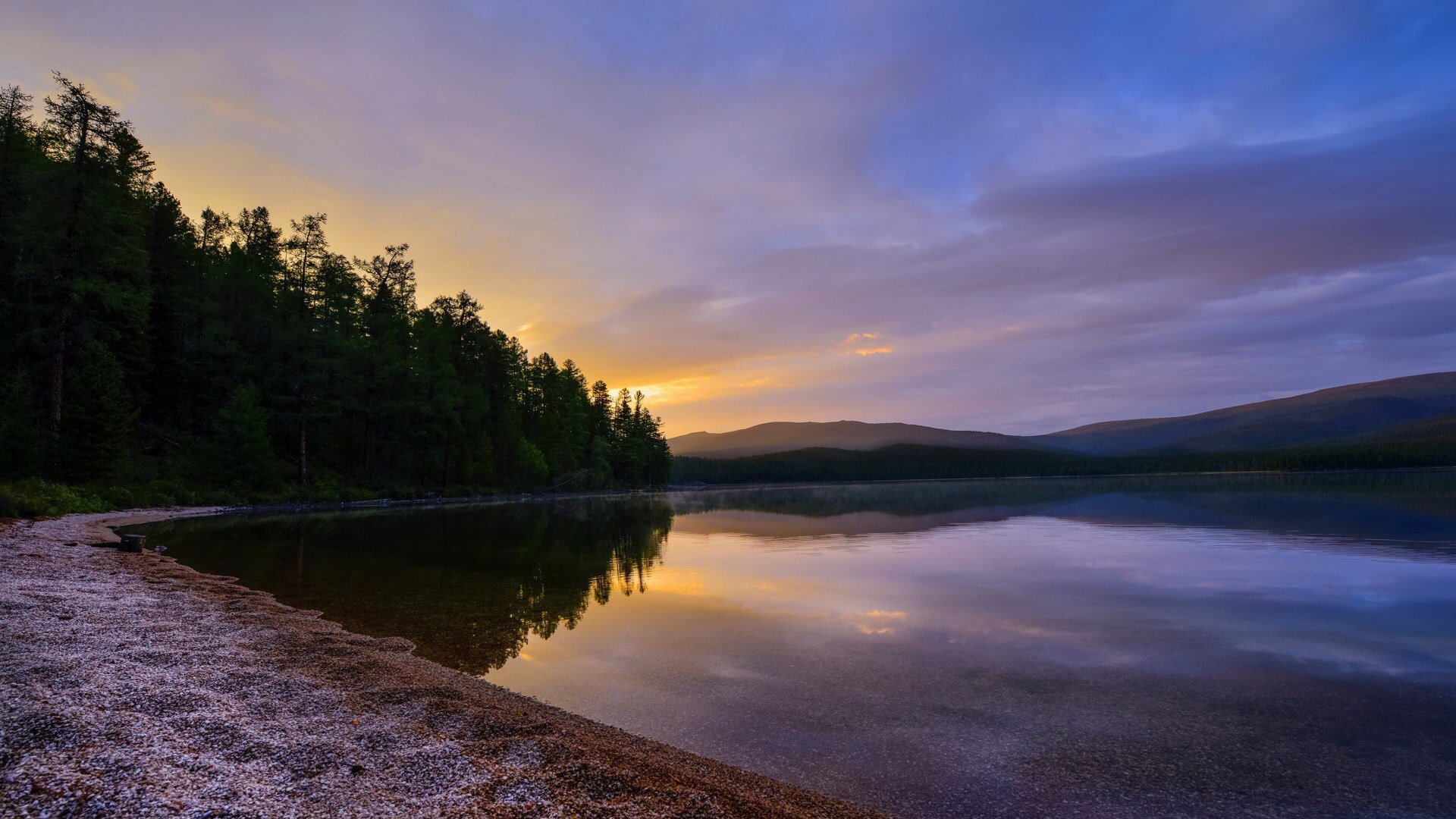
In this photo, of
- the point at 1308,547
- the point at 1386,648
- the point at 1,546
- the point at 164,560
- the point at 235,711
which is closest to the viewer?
the point at 235,711

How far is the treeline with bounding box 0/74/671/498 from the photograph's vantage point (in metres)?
36.7

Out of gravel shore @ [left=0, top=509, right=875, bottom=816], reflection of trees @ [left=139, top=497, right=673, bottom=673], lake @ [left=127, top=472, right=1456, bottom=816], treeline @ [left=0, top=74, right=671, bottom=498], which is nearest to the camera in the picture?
gravel shore @ [left=0, top=509, right=875, bottom=816]

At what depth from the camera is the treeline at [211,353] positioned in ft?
120

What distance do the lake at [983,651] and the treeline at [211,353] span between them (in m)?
18.2

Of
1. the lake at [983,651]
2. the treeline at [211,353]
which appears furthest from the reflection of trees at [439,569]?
the treeline at [211,353]

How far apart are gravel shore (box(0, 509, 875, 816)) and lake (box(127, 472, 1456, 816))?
1.28 metres

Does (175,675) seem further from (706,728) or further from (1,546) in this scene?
(1,546)

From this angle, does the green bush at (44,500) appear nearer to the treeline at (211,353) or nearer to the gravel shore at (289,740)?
the treeline at (211,353)

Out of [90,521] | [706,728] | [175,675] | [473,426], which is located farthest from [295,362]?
[706,728]

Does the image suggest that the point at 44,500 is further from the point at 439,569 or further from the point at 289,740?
the point at 289,740

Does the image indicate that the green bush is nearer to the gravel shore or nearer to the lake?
the lake

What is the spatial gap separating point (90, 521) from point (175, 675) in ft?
97.3

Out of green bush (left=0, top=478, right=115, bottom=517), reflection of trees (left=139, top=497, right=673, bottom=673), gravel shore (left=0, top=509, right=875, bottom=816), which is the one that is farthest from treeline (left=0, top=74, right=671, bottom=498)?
gravel shore (left=0, top=509, right=875, bottom=816)

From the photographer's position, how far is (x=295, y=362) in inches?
2359
